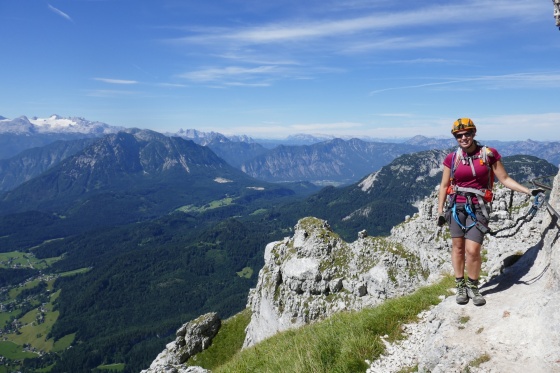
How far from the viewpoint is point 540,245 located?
34.9 feet

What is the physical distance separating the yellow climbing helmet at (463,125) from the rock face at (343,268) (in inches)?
888

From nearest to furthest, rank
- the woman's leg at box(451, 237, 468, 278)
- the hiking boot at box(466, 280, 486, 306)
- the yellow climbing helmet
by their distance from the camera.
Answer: the hiking boot at box(466, 280, 486, 306) → the yellow climbing helmet → the woman's leg at box(451, 237, 468, 278)

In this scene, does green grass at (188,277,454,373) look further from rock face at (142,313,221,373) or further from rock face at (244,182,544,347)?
rock face at (142,313,221,373)

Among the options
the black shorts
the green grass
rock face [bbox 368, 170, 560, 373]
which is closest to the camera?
rock face [bbox 368, 170, 560, 373]

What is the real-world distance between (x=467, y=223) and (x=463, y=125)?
10.2 feet

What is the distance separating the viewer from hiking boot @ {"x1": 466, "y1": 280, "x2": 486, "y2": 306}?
32.3ft

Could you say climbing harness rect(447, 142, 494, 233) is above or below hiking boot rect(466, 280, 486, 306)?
above

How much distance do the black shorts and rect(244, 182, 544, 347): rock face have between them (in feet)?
72.1

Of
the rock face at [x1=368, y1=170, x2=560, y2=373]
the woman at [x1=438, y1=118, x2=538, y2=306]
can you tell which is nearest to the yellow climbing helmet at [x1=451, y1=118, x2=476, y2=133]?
the woman at [x1=438, y1=118, x2=538, y2=306]

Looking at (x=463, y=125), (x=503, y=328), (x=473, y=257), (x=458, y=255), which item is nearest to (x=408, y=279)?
(x=458, y=255)

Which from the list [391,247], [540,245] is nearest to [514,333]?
[540,245]

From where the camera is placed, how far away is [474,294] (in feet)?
33.2

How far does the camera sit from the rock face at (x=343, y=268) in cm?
3541

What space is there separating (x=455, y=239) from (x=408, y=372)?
439 cm
